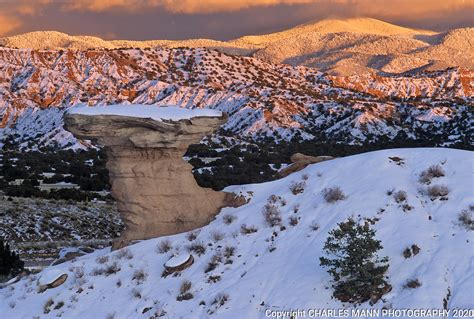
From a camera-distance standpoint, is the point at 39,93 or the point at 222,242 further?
the point at 39,93

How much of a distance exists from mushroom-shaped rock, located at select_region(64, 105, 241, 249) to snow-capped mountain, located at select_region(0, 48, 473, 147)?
58133 millimetres

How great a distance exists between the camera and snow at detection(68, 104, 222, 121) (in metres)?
16.5

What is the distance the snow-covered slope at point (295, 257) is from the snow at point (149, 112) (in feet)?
10.00

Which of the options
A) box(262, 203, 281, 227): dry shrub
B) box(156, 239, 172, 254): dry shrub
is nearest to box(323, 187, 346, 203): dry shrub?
box(262, 203, 281, 227): dry shrub

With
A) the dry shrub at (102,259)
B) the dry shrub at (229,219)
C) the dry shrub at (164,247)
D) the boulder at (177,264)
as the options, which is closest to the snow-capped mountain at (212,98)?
the dry shrub at (229,219)

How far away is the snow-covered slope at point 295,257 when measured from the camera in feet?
39.0

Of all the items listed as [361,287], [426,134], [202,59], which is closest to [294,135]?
[426,134]

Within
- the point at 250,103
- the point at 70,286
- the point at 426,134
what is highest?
the point at 70,286

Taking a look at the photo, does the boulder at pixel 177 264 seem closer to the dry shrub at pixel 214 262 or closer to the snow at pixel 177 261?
the snow at pixel 177 261

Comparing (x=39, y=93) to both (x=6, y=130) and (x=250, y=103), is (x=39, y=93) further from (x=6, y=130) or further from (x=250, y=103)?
(x=250, y=103)

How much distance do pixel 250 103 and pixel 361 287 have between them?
7568 centimetres

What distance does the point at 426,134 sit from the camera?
80062mm

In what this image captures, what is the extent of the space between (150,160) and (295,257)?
218 inches

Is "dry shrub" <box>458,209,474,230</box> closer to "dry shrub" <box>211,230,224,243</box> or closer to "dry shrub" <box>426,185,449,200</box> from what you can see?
"dry shrub" <box>426,185,449,200</box>
